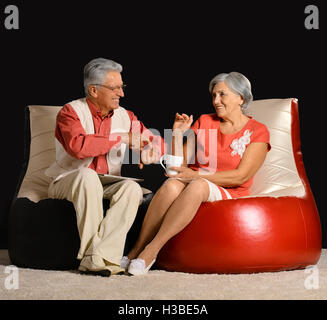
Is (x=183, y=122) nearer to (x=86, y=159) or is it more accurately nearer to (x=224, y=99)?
(x=224, y=99)

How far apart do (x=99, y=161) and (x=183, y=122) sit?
0.53 metres

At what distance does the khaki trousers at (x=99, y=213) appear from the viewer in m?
3.43

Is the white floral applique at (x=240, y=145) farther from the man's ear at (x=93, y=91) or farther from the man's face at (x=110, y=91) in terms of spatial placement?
the man's ear at (x=93, y=91)

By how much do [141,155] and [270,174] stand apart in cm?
85

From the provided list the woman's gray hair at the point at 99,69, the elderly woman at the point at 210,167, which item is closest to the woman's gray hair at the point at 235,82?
the elderly woman at the point at 210,167

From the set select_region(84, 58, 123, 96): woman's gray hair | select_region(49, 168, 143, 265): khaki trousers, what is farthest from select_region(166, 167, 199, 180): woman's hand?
select_region(84, 58, 123, 96): woman's gray hair

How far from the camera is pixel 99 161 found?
3797mm

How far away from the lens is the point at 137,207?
3.57 metres

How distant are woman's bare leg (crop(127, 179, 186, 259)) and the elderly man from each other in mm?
97

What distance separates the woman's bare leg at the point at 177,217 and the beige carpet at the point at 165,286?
123 millimetres

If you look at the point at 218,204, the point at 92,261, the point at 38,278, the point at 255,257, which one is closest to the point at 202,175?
the point at 218,204

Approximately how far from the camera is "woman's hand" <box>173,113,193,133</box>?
12.7 ft

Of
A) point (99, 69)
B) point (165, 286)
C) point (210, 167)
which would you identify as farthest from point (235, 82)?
point (165, 286)

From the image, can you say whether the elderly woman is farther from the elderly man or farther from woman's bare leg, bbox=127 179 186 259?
the elderly man
